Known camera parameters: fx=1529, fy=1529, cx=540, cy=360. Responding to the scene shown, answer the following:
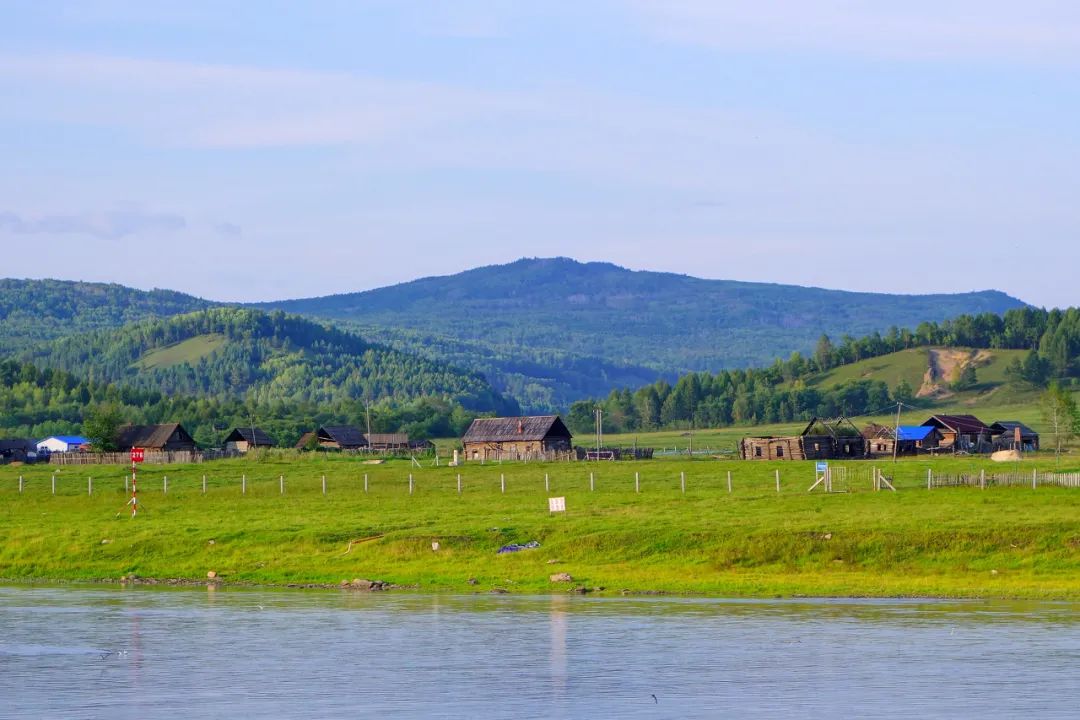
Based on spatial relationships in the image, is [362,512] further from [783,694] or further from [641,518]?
[783,694]

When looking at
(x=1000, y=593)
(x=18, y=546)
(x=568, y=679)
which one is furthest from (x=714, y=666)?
(x=18, y=546)

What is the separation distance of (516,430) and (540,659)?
123 m

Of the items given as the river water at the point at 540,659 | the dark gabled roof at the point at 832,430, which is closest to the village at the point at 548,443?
the dark gabled roof at the point at 832,430

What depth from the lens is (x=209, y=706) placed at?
26.2m

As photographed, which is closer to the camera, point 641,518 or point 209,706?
point 209,706

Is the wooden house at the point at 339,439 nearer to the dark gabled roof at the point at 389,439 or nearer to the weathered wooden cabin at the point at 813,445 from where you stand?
the dark gabled roof at the point at 389,439

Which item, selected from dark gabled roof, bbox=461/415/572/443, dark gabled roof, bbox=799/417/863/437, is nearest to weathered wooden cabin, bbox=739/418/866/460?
dark gabled roof, bbox=799/417/863/437

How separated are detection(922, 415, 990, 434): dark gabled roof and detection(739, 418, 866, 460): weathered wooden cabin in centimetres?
2156

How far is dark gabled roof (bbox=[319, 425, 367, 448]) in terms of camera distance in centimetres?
18462

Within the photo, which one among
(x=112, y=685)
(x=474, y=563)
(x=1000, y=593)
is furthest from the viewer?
(x=474, y=563)

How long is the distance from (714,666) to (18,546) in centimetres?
3866

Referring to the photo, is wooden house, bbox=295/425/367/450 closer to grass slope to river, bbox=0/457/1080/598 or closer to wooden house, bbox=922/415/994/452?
wooden house, bbox=922/415/994/452

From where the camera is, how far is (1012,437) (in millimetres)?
169500

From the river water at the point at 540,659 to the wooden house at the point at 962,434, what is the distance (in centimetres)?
12433
